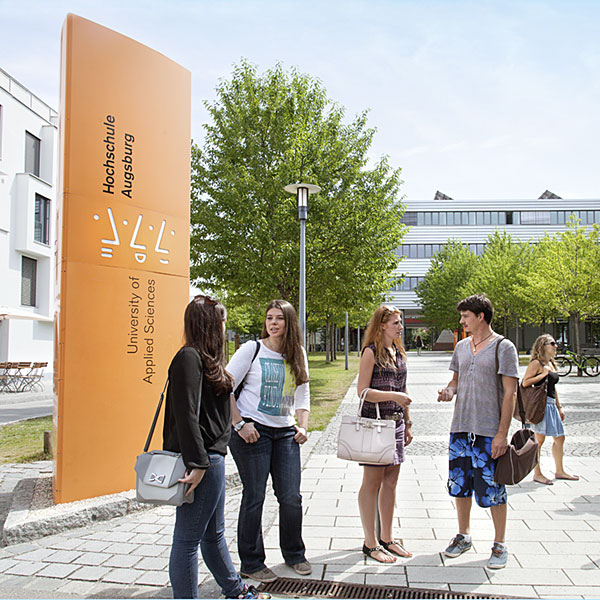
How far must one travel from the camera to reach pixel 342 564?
14.0 ft

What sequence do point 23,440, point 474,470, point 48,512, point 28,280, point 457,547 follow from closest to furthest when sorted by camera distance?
point 474,470 → point 457,547 → point 48,512 → point 23,440 → point 28,280

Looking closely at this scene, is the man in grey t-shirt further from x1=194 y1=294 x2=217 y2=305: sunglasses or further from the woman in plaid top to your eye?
x1=194 y1=294 x2=217 y2=305: sunglasses

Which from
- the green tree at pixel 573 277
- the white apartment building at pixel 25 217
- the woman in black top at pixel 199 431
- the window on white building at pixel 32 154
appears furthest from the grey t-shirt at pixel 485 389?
the green tree at pixel 573 277

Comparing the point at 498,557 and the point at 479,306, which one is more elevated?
the point at 479,306

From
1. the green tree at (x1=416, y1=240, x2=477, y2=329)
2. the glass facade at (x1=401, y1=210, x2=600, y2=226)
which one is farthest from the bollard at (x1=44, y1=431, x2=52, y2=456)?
the glass facade at (x1=401, y1=210, x2=600, y2=226)

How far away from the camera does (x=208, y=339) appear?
328 centimetres

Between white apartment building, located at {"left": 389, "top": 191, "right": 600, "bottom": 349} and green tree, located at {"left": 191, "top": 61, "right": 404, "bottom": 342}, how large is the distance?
50540 millimetres

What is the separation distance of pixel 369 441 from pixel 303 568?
3.15 feet

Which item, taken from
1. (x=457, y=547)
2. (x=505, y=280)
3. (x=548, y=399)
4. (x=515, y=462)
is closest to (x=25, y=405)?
(x=548, y=399)

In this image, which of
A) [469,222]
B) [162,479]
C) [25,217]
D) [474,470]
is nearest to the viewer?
[162,479]

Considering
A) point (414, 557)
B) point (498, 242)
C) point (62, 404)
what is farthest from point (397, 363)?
point (498, 242)

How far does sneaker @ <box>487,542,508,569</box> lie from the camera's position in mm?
4156

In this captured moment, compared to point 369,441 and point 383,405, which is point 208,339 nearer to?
point 369,441

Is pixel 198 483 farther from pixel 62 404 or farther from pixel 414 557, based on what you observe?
pixel 62 404
